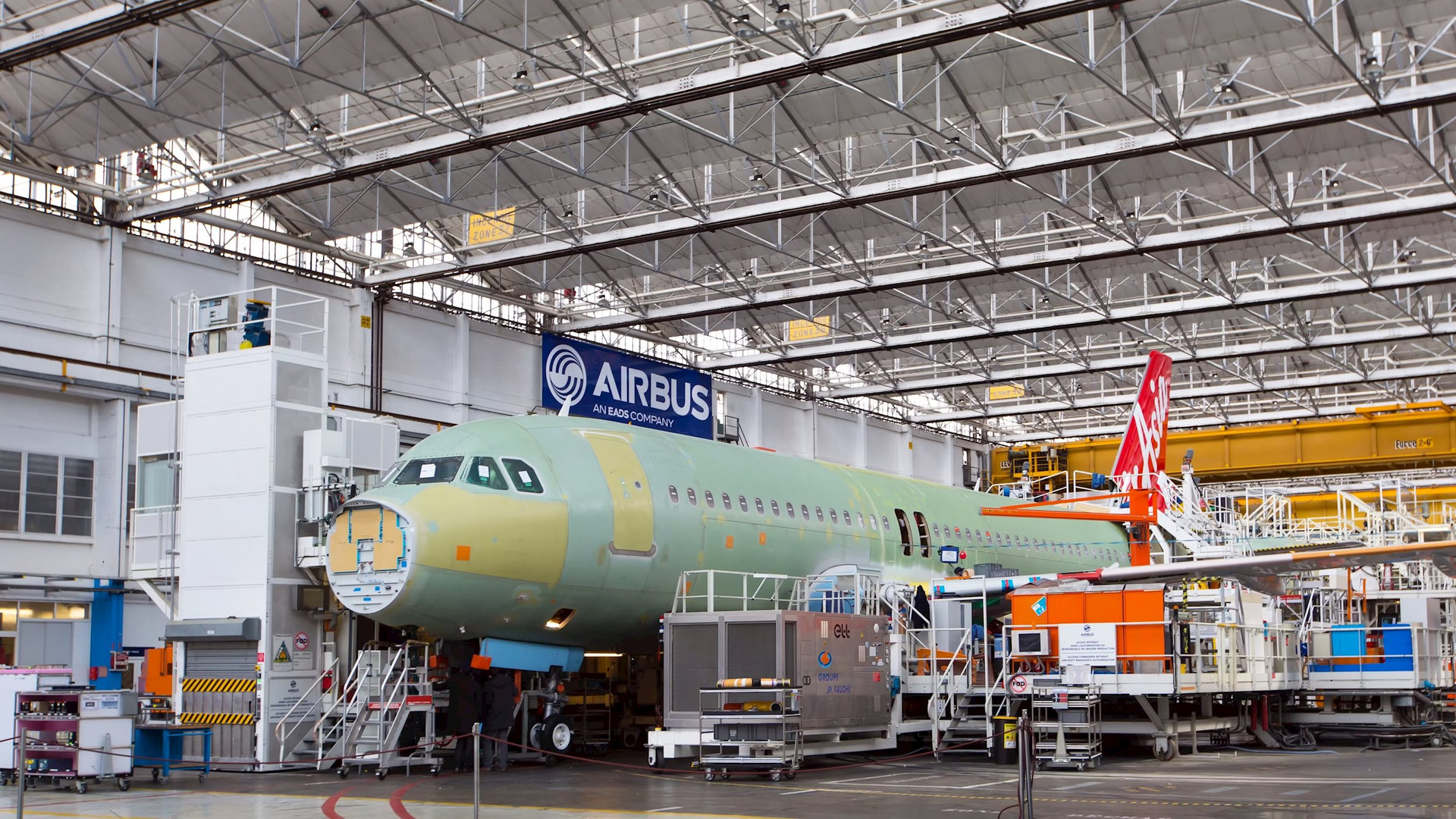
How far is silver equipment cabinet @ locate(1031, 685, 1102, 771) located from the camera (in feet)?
66.2

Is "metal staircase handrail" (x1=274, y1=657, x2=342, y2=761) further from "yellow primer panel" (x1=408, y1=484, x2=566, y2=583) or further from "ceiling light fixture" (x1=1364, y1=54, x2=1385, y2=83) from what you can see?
"ceiling light fixture" (x1=1364, y1=54, x2=1385, y2=83)

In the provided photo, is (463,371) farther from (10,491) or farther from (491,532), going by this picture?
(491,532)

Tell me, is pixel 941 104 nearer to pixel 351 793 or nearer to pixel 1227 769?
pixel 1227 769

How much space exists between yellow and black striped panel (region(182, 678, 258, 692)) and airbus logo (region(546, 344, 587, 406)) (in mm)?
21902

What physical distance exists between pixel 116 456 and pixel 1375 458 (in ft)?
132

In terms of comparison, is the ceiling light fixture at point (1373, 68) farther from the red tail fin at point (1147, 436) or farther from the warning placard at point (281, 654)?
the warning placard at point (281, 654)

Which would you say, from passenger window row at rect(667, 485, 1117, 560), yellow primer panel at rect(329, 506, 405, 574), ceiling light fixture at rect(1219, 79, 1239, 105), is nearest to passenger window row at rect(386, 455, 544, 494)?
yellow primer panel at rect(329, 506, 405, 574)

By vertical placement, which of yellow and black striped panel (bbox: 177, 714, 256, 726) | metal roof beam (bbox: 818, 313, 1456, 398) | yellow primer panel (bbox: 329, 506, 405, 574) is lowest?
yellow and black striped panel (bbox: 177, 714, 256, 726)

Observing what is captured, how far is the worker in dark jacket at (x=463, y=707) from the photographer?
789 inches

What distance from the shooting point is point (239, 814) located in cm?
1463

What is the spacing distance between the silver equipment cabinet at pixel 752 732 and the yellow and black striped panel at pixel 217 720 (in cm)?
701

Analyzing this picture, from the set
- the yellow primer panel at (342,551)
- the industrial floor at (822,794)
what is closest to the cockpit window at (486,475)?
the yellow primer panel at (342,551)

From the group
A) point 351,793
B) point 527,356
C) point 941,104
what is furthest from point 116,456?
point 941,104

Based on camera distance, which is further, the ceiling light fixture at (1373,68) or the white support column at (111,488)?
the white support column at (111,488)
